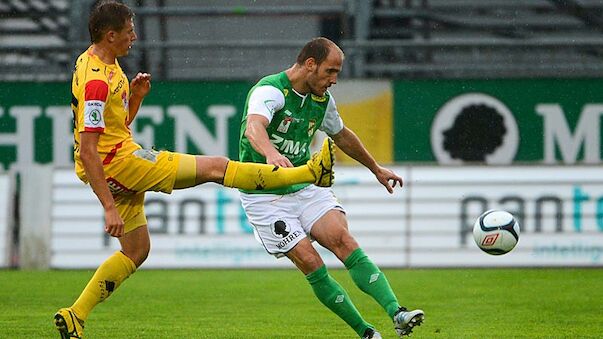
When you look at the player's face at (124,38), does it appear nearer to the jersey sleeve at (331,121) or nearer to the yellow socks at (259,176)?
the yellow socks at (259,176)

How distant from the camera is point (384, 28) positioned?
17.8 metres

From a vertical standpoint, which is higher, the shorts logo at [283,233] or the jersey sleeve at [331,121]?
the jersey sleeve at [331,121]

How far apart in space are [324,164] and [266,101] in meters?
0.79

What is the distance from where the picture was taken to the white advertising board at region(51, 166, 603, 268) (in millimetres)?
14430

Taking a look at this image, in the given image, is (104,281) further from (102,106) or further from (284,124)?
(284,124)

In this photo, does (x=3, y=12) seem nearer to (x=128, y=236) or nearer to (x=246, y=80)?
(x=246, y=80)

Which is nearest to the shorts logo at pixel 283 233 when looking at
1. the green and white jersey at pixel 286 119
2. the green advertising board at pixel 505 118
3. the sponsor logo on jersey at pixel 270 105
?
the green and white jersey at pixel 286 119

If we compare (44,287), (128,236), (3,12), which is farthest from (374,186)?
(128,236)

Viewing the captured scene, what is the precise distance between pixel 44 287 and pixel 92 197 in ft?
9.59

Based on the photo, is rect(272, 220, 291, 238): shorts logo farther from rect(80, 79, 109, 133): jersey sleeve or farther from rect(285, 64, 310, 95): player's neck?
rect(80, 79, 109, 133): jersey sleeve

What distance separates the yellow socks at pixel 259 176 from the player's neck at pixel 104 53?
928mm

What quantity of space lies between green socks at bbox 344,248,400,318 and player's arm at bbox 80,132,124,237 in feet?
5.12

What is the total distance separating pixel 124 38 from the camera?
23.1 feet

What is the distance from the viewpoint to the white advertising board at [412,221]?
14430 millimetres
